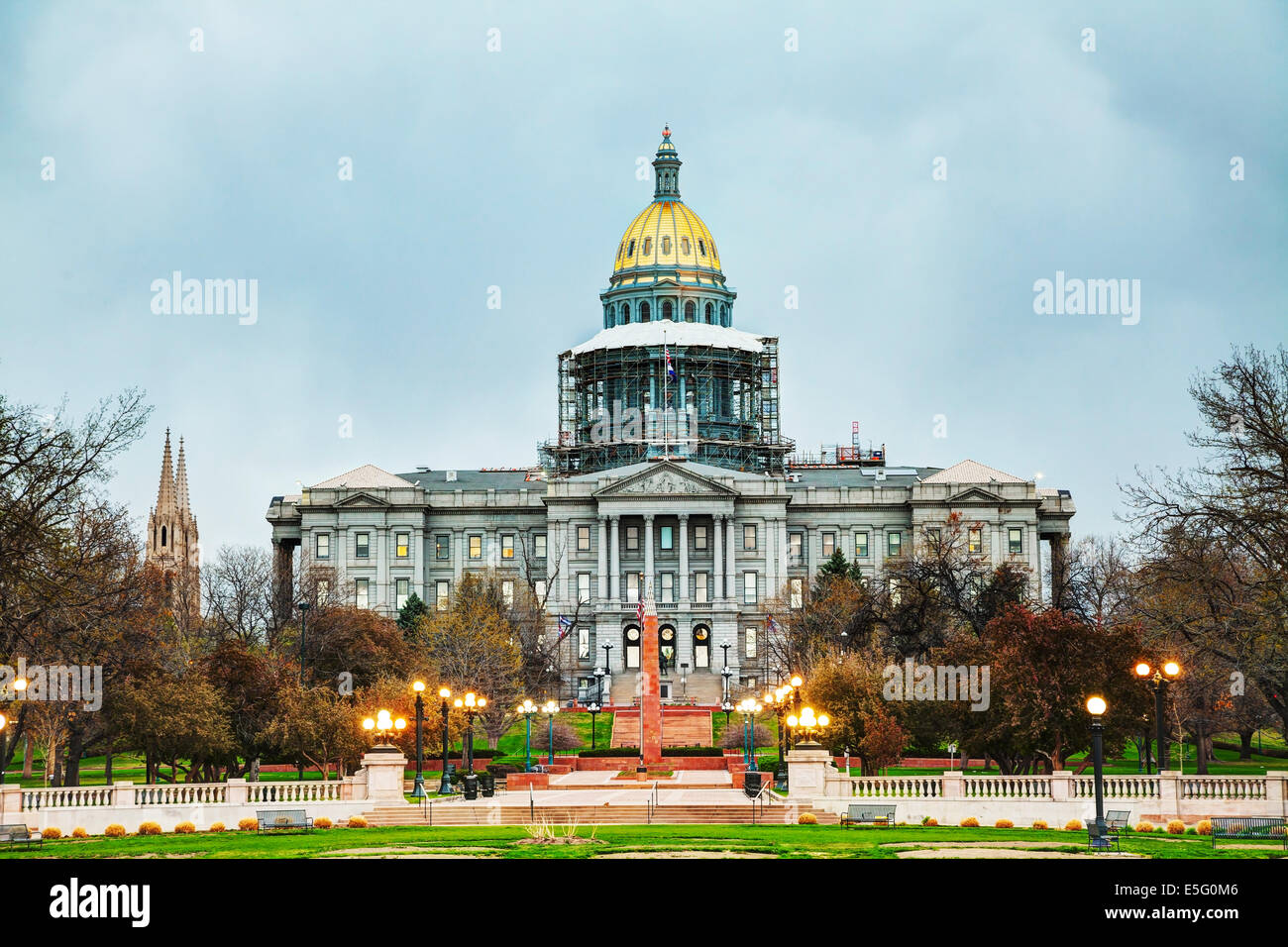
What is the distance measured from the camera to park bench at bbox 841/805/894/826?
5166cm

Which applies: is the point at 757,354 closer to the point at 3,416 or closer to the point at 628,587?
the point at 628,587

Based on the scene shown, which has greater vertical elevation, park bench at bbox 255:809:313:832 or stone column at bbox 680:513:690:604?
stone column at bbox 680:513:690:604

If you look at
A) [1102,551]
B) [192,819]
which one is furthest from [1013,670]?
[1102,551]

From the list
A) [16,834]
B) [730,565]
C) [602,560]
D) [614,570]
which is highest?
[602,560]

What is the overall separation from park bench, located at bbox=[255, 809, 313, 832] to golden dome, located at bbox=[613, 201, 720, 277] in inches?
4542

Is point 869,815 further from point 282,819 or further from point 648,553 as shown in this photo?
point 648,553

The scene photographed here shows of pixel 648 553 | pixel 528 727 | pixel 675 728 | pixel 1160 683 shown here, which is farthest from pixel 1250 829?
pixel 648 553

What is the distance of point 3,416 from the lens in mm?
55969

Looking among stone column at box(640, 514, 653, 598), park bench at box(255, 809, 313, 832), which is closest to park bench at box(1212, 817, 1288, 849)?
park bench at box(255, 809, 313, 832)

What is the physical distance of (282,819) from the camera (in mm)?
52312

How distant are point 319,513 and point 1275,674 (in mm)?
97671

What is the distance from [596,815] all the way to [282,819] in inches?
326

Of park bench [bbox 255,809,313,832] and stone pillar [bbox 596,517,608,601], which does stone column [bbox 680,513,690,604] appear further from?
park bench [bbox 255,809,313,832]

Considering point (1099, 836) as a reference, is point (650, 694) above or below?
above
